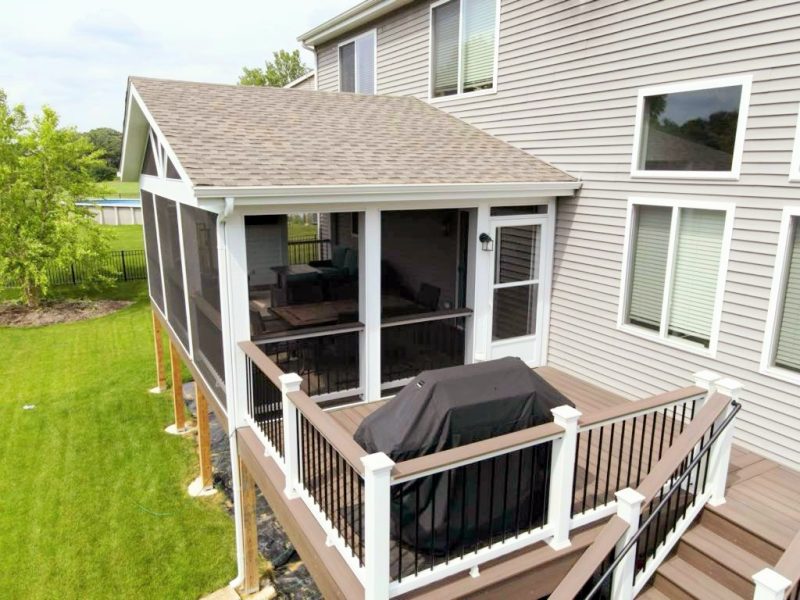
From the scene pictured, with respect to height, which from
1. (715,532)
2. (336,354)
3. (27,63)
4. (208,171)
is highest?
(27,63)

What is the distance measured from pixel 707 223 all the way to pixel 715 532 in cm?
285

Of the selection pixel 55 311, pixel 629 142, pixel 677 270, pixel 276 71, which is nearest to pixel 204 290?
pixel 629 142

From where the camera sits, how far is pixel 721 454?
4262 millimetres

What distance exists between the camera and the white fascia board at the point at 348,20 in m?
9.77

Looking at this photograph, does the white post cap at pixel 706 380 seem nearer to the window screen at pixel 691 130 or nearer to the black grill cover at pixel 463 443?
the black grill cover at pixel 463 443

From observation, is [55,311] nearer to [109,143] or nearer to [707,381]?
[707,381]

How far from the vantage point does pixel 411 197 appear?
584 centimetres

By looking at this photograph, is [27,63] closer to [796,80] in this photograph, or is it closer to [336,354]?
[336,354]

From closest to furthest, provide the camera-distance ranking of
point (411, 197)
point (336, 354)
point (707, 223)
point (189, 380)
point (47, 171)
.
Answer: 1. point (707, 223)
2. point (411, 197)
3. point (336, 354)
4. point (189, 380)
5. point (47, 171)

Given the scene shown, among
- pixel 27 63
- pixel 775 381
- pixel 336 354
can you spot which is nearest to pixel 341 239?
pixel 336 354

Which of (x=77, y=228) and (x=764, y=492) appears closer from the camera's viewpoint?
(x=764, y=492)

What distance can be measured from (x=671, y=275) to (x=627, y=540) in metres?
3.17

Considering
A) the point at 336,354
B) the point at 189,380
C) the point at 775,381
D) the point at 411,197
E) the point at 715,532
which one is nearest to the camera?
the point at 715,532

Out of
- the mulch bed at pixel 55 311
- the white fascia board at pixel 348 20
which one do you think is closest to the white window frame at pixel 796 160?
the white fascia board at pixel 348 20
